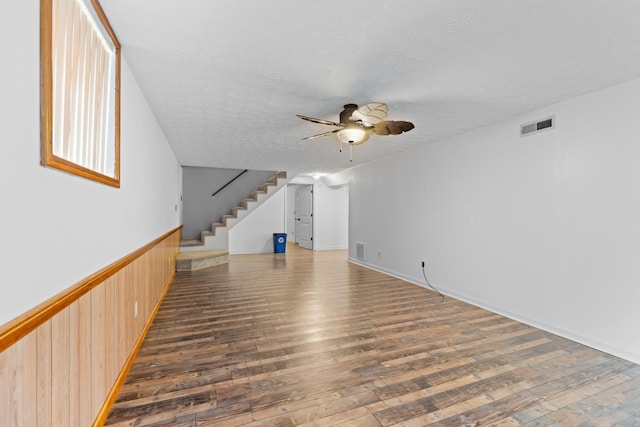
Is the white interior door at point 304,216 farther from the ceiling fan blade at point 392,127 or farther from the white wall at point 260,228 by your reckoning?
the ceiling fan blade at point 392,127

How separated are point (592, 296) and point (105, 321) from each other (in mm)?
4034

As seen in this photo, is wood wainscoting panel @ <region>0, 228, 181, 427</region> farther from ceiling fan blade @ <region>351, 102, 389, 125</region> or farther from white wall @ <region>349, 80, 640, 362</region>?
white wall @ <region>349, 80, 640, 362</region>

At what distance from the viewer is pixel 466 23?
5.60 feet

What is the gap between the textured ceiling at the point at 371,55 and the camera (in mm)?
1604

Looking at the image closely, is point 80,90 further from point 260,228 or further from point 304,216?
point 304,216

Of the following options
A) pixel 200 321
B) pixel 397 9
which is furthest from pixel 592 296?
pixel 200 321

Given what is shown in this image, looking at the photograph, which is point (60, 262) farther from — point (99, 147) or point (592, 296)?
point (592, 296)

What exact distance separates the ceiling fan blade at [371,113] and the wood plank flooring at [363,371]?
2128 mm

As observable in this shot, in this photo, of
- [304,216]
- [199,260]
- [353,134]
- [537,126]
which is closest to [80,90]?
[353,134]

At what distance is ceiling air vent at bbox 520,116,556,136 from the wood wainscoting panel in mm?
4162

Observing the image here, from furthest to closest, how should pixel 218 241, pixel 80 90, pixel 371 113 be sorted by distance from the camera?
pixel 218 241 < pixel 371 113 < pixel 80 90

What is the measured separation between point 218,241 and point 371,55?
20.8 ft

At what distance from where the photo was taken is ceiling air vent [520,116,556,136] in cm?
306

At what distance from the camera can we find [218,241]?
734cm
